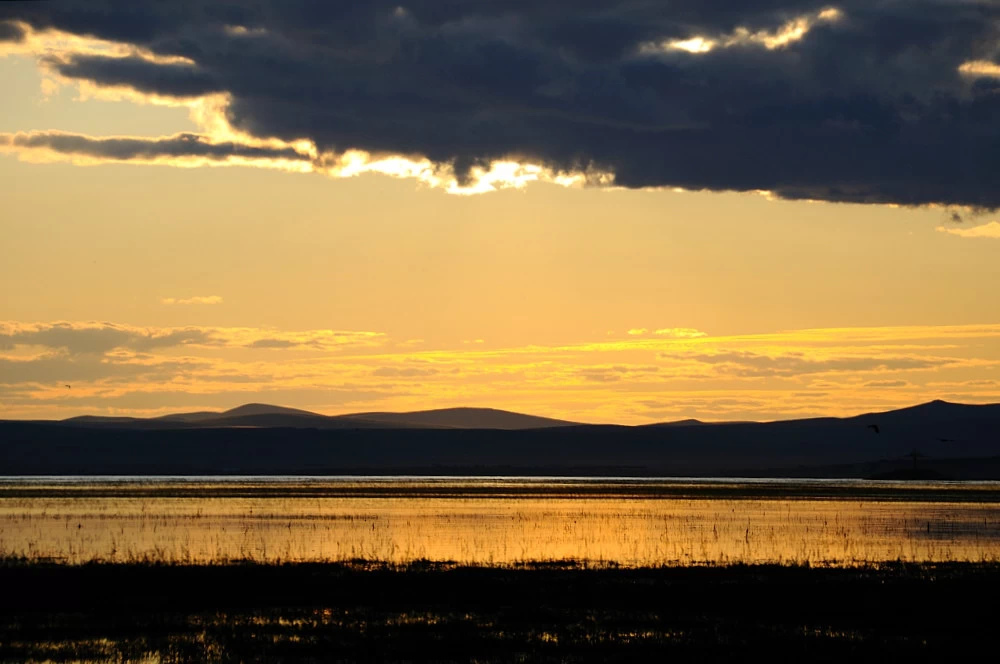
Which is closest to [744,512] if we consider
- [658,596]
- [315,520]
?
[315,520]

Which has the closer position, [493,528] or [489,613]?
[489,613]

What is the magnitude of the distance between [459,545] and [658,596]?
20.1 metres

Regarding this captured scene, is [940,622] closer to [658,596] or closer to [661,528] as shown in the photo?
[658,596]

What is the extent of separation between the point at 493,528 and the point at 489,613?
34.6m

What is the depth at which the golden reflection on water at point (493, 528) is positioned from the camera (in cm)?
5697

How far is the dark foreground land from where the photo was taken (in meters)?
33.2

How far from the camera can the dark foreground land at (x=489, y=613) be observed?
33156 millimetres

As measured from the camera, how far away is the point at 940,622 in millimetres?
37969

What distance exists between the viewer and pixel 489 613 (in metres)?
39.2

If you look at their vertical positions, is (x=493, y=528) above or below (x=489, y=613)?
above

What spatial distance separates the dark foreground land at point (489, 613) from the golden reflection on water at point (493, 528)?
6.17 metres

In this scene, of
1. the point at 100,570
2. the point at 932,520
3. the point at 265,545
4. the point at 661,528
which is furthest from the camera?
the point at 932,520

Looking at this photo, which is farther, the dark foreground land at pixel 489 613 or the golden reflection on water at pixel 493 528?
the golden reflection on water at pixel 493 528

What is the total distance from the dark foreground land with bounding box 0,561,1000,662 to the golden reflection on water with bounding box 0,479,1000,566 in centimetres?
617
